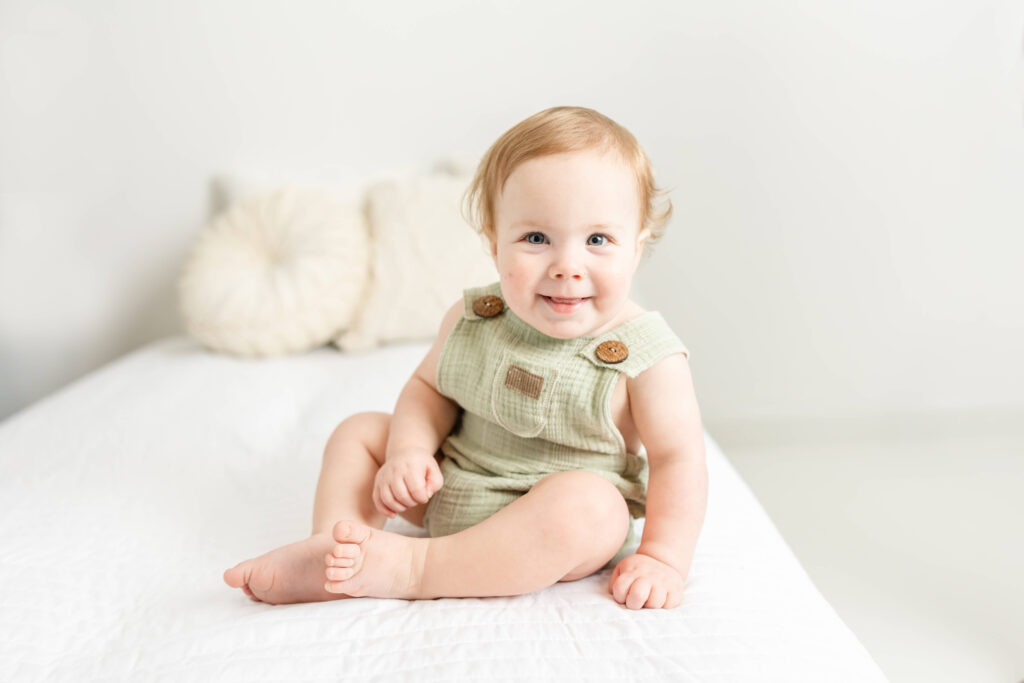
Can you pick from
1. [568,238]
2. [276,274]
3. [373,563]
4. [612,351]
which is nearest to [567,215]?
[568,238]

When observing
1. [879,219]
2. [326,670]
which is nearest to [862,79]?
[879,219]

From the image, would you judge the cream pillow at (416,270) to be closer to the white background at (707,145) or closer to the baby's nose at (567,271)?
the white background at (707,145)

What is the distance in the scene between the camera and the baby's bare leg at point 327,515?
837mm

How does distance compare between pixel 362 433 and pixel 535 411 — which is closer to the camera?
pixel 535 411

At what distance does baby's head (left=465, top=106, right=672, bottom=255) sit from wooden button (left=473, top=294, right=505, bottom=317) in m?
0.11

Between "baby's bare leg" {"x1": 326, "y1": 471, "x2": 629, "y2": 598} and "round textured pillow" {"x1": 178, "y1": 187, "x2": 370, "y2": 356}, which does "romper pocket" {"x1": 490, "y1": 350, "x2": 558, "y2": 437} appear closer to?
"baby's bare leg" {"x1": 326, "y1": 471, "x2": 629, "y2": 598}

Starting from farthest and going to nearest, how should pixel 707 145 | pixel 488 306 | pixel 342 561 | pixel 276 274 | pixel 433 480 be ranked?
pixel 707 145 → pixel 276 274 → pixel 488 306 → pixel 433 480 → pixel 342 561

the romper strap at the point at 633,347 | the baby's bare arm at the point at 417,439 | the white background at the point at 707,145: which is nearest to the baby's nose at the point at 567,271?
the romper strap at the point at 633,347

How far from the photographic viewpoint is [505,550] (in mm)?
821

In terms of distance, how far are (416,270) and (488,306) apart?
83 centimetres

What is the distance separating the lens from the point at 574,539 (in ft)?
2.67

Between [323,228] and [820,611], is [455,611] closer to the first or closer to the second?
[820,611]

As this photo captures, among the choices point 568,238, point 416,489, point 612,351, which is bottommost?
point 416,489

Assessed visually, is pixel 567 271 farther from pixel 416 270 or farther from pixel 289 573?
pixel 416 270
